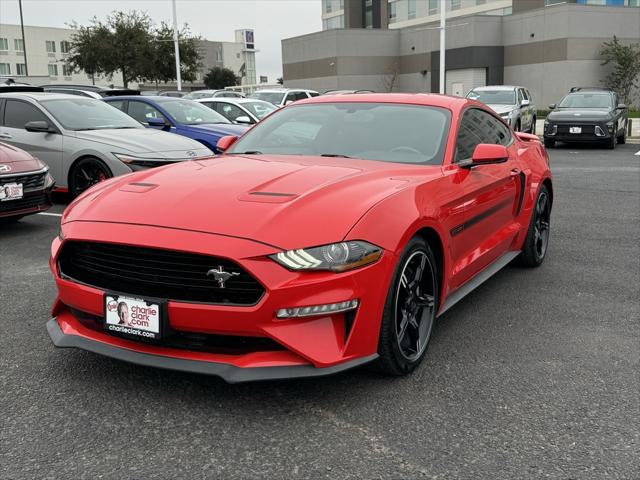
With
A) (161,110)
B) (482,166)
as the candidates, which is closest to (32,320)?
(482,166)

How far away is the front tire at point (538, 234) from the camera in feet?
18.9

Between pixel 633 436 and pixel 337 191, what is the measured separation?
176cm

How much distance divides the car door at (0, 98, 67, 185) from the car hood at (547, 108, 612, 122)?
13808 millimetres

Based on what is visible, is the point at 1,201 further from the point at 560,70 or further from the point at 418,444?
the point at 560,70

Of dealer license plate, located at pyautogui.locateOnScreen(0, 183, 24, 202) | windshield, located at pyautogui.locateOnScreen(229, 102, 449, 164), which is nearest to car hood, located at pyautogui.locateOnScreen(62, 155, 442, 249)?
windshield, located at pyautogui.locateOnScreen(229, 102, 449, 164)

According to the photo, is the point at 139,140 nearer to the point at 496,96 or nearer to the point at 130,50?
the point at 496,96

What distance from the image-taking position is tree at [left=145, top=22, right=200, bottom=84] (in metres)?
45.6

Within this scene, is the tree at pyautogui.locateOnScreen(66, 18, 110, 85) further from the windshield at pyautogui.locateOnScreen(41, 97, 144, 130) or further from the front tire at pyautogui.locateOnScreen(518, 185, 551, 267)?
the front tire at pyautogui.locateOnScreen(518, 185, 551, 267)

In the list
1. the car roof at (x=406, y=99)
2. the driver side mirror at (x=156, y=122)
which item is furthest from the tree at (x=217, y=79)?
the car roof at (x=406, y=99)

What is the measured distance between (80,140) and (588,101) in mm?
15431

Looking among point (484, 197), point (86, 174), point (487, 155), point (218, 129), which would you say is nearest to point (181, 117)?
point (218, 129)

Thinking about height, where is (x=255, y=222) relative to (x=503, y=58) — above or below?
below

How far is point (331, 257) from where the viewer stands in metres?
3.02

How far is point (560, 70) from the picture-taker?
4184 cm
